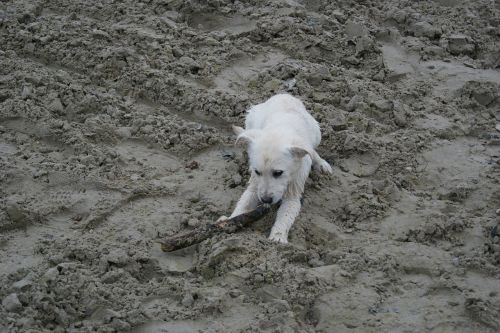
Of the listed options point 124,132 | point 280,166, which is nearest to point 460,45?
point 280,166

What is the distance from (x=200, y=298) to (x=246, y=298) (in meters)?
0.34

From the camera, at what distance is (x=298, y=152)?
5.96m

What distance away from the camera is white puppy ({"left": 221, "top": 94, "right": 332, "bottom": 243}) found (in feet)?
19.2

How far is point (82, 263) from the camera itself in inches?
202

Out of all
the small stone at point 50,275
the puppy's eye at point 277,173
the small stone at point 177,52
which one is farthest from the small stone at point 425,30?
the small stone at point 50,275

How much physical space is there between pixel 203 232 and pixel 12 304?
1.61 m

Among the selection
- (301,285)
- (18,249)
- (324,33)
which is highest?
(324,33)

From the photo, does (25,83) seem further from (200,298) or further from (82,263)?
(200,298)

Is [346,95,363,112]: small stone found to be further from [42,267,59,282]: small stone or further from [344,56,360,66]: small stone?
[42,267,59,282]: small stone

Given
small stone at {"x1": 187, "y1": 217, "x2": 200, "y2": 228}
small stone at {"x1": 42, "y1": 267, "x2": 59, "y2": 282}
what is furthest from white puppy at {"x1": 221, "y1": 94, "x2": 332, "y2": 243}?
small stone at {"x1": 42, "y1": 267, "x2": 59, "y2": 282}

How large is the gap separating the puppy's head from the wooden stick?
284 mm

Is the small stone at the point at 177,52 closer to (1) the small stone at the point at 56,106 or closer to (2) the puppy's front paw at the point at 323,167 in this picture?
(1) the small stone at the point at 56,106

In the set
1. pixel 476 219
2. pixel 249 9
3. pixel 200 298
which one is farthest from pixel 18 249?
pixel 249 9

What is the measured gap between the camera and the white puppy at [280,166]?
5848 mm
